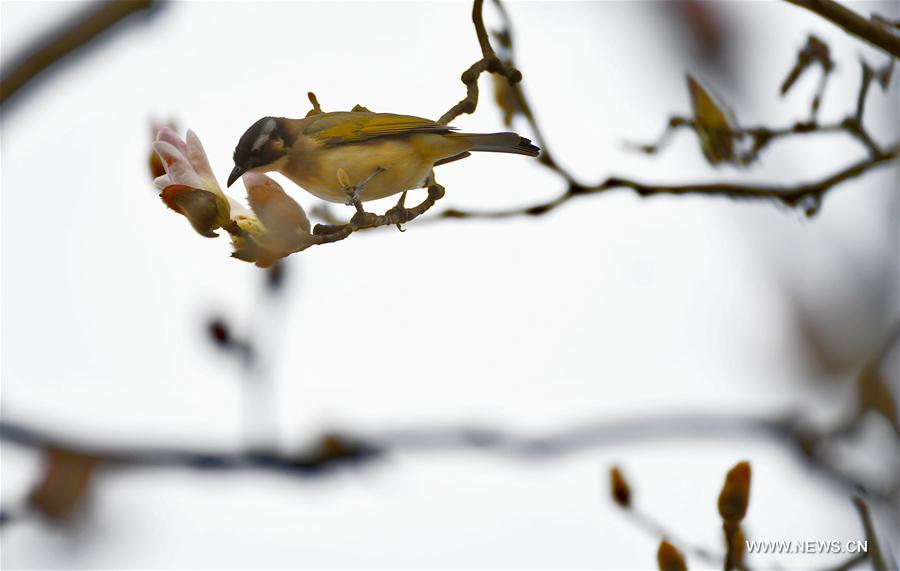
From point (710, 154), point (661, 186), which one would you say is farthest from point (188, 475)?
point (710, 154)

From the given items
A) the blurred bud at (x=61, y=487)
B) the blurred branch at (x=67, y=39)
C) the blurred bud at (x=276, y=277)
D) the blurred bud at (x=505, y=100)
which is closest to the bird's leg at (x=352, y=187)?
the blurred bud at (x=505, y=100)

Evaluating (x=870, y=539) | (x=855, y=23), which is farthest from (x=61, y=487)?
(x=855, y=23)

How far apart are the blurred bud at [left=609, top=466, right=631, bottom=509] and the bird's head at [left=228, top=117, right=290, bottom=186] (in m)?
1.63

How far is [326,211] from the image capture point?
340cm

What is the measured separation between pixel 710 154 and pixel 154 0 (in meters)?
1.88

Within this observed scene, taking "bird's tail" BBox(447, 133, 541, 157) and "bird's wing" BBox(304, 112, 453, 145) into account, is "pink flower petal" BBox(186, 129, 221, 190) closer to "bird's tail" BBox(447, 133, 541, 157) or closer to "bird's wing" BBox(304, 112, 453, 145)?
"bird's wing" BBox(304, 112, 453, 145)

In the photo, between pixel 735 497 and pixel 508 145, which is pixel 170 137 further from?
pixel 735 497

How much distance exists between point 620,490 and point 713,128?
4.32 ft

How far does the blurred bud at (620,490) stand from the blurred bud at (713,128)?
3.84ft

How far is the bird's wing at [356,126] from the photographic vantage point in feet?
11.2

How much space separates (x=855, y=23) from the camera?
2.55 metres

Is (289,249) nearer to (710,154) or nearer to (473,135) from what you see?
(473,135)

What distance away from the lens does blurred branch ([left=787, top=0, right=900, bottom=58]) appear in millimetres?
2547

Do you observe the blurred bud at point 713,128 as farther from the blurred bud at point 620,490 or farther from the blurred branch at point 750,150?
the blurred bud at point 620,490
